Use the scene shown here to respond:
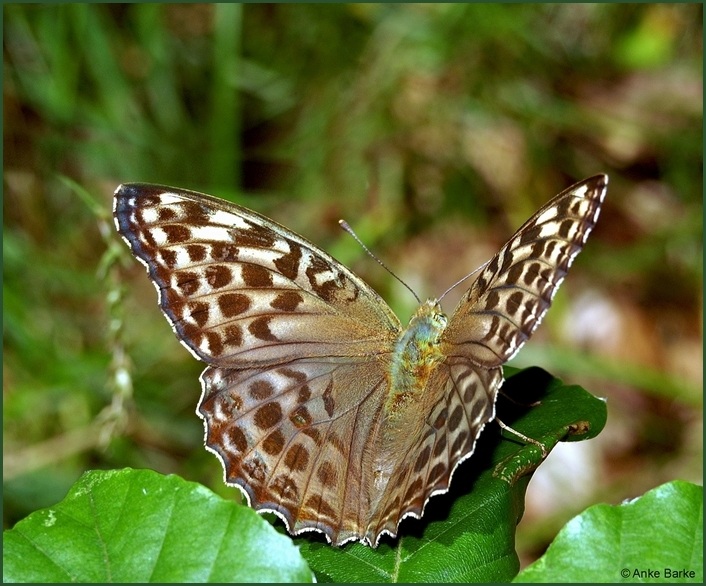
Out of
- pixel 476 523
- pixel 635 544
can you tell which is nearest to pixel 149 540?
pixel 476 523

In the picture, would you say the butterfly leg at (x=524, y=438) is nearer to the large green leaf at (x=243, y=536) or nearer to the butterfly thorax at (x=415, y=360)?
the large green leaf at (x=243, y=536)

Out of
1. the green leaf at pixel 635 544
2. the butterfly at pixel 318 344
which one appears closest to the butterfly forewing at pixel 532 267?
the butterfly at pixel 318 344

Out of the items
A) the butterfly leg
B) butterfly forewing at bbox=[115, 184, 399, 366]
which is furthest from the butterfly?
the butterfly leg

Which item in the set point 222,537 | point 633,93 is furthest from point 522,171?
point 222,537

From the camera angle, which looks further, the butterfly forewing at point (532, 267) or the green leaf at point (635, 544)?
the butterfly forewing at point (532, 267)

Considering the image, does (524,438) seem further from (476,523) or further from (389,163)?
(389,163)
